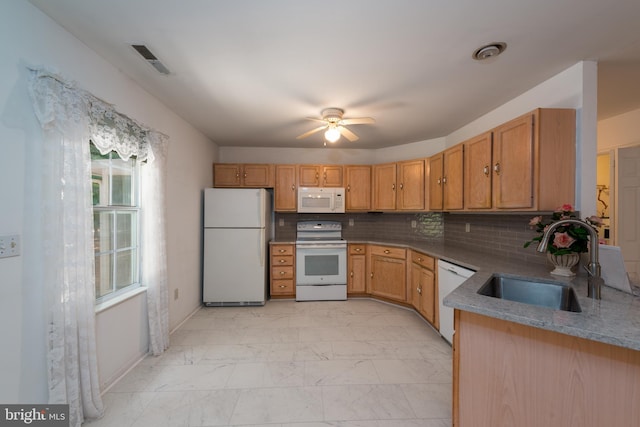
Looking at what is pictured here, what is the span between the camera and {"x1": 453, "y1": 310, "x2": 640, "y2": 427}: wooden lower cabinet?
3.22ft

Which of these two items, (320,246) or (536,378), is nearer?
(536,378)

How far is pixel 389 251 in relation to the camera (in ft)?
11.9

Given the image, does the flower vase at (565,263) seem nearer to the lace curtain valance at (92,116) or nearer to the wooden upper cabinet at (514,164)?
the wooden upper cabinet at (514,164)

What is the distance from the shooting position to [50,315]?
1.42 meters

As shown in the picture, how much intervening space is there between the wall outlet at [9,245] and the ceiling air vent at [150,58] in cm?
134

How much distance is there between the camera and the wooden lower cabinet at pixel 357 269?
3848mm

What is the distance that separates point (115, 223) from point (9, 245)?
90 cm

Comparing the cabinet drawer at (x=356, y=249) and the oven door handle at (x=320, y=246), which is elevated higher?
the oven door handle at (x=320, y=246)

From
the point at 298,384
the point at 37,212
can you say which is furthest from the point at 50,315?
the point at 298,384

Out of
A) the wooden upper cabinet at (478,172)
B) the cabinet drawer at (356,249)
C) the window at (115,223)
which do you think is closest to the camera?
the window at (115,223)

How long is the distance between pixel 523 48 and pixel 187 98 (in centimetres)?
277

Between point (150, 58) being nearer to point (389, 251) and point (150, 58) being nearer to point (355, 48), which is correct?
point (355, 48)

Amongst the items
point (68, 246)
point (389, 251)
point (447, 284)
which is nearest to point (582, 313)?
point (447, 284)

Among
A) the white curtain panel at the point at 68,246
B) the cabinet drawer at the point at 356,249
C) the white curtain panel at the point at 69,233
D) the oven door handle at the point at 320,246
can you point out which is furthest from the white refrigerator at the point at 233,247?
the white curtain panel at the point at 68,246
